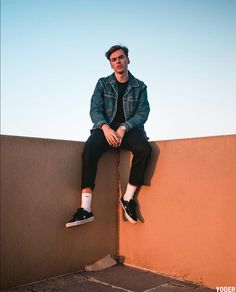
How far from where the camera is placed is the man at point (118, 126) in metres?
2.54

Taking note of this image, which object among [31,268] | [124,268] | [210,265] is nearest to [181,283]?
[210,265]

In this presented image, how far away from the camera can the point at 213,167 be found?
7.52ft

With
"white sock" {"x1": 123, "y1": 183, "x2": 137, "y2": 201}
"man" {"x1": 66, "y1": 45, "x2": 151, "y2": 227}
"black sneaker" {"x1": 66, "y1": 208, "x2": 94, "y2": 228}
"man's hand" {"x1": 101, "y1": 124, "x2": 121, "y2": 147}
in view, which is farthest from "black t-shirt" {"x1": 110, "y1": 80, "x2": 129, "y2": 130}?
"black sneaker" {"x1": 66, "y1": 208, "x2": 94, "y2": 228}

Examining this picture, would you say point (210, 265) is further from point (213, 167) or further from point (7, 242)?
point (7, 242)

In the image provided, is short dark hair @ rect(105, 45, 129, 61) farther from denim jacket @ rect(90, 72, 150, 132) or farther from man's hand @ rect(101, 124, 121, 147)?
man's hand @ rect(101, 124, 121, 147)

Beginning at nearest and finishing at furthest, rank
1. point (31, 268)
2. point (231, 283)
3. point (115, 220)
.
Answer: point (231, 283), point (31, 268), point (115, 220)

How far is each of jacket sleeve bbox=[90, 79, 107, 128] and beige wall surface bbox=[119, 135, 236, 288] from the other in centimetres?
50

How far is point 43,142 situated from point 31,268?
0.88 metres

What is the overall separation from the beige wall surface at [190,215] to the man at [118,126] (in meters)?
0.13

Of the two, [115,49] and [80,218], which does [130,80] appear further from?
[80,218]

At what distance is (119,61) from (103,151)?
848mm

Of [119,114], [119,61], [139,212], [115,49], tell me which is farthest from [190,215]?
[115,49]

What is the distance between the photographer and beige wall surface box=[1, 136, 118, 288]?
2170 mm

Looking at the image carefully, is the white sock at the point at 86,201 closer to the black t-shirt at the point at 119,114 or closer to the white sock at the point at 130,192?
the white sock at the point at 130,192
